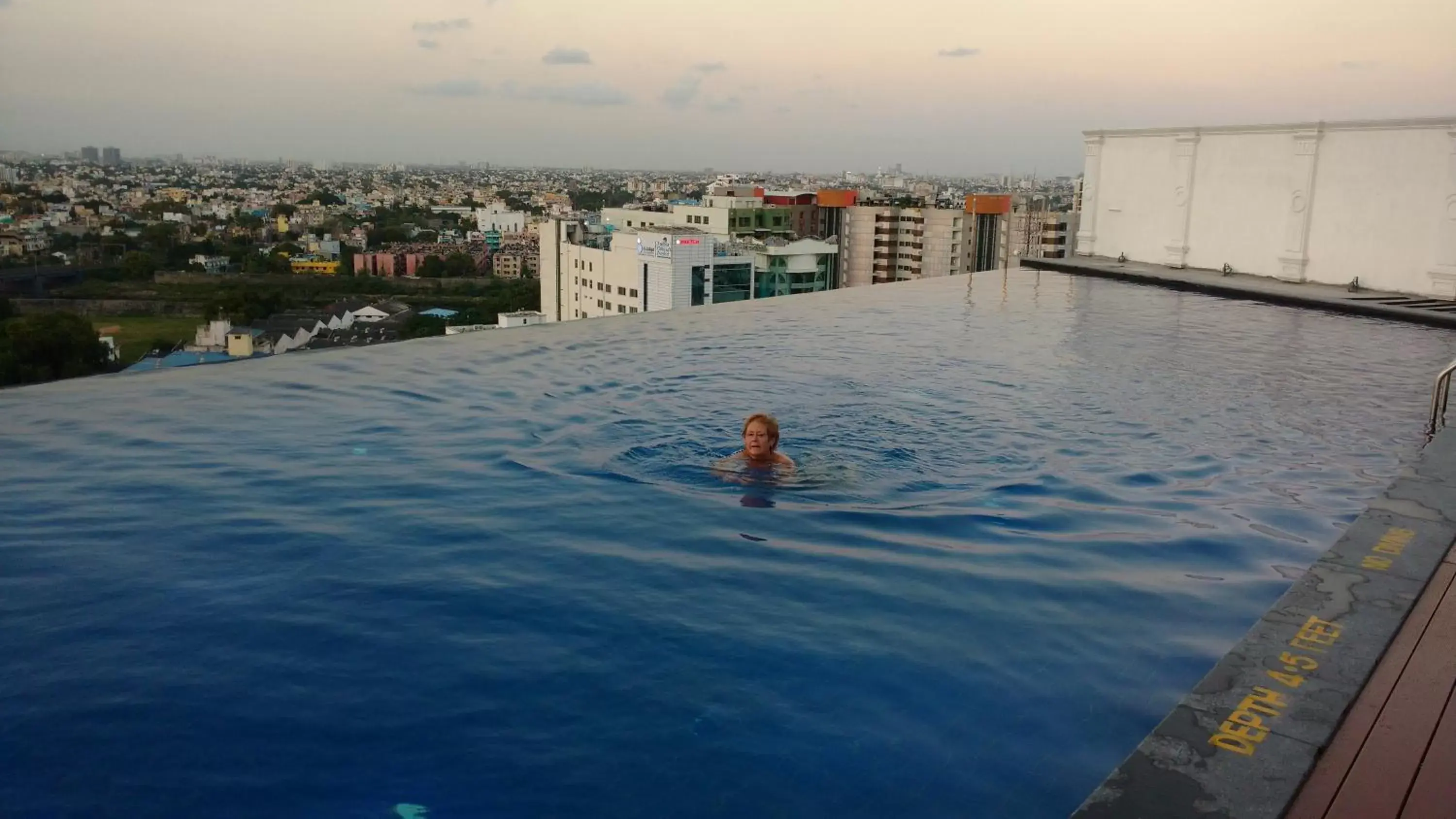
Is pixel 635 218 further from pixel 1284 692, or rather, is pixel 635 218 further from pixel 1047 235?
pixel 1284 692

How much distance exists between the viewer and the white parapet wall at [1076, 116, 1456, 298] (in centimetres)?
1345

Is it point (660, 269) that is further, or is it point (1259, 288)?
point (660, 269)

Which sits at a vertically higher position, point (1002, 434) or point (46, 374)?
point (1002, 434)

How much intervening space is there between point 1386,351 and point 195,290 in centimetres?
2802

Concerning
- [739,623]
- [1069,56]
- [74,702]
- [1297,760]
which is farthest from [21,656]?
[1069,56]

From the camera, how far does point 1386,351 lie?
10.2 m

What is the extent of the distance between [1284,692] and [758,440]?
132 inches

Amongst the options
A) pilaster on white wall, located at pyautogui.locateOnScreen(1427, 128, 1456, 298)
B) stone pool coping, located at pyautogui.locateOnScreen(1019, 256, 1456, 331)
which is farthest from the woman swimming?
pilaster on white wall, located at pyautogui.locateOnScreen(1427, 128, 1456, 298)

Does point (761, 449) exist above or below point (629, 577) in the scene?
above

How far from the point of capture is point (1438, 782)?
7.81 ft

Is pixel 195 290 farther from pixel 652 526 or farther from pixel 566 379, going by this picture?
pixel 652 526

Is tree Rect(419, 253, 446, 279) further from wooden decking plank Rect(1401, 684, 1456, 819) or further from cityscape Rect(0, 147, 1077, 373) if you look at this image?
wooden decking plank Rect(1401, 684, 1456, 819)

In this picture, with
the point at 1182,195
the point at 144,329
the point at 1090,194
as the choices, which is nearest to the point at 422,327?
the point at 144,329

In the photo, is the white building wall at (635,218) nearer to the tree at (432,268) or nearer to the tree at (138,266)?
the tree at (432,268)
